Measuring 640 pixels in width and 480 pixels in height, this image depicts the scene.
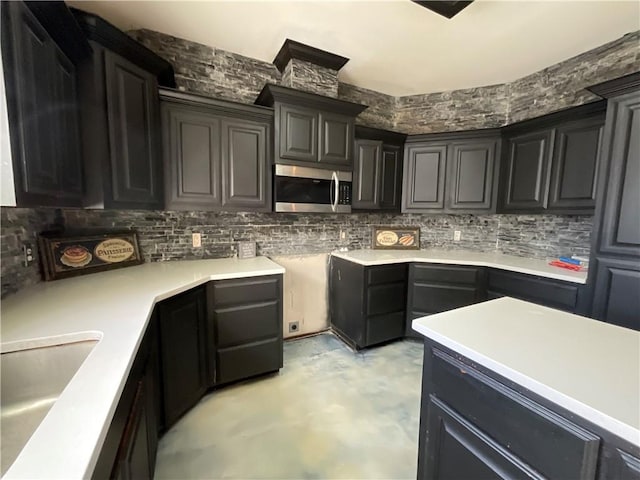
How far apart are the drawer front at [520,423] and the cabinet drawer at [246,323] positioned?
4.74ft

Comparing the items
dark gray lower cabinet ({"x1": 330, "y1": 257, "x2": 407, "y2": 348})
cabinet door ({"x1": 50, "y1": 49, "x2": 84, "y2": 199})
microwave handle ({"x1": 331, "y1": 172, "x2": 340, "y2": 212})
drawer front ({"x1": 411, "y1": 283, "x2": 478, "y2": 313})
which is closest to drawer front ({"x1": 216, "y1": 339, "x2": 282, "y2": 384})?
dark gray lower cabinet ({"x1": 330, "y1": 257, "x2": 407, "y2": 348})

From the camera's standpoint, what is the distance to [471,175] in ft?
9.67

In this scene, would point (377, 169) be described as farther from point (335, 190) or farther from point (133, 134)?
point (133, 134)

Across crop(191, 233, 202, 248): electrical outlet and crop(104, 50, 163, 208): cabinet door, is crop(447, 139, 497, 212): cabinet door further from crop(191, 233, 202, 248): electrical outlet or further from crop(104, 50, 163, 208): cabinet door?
crop(104, 50, 163, 208): cabinet door

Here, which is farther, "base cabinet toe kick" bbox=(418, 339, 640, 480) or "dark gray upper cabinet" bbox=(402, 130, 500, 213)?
"dark gray upper cabinet" bbox=(402, 130, 500, 213)

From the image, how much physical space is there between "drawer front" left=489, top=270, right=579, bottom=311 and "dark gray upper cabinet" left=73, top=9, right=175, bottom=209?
309cm

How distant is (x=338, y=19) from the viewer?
2.04m

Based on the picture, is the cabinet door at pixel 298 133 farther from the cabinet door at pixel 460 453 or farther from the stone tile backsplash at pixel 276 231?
the cabinet door at pixel 460 453

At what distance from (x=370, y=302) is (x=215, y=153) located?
1966 millimetres

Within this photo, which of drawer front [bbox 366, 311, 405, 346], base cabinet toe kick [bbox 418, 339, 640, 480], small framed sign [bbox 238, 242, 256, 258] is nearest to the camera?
base cabinet toe kick [bbox 418, 339, 640, 480]

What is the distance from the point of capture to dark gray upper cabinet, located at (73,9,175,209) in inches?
60.9

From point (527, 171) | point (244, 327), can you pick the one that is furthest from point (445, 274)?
point (244, 327)

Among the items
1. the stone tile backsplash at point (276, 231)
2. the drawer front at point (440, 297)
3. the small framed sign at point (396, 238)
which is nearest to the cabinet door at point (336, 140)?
the stone tile backsplash at point (276, 231)

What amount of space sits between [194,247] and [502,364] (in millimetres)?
2395
